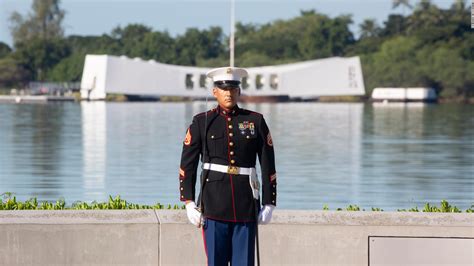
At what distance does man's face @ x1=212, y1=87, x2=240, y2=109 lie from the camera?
23.0ft

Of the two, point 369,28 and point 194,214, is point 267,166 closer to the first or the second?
point 194,214

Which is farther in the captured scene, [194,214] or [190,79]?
[190,79]

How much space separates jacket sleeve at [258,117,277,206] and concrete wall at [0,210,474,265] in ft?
3.07

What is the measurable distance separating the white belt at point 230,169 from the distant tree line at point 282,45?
122 m

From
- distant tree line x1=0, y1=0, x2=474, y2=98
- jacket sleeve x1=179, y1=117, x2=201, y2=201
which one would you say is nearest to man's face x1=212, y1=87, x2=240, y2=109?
jacket sleeve x1=179, y1=117, x2=201, y2=201

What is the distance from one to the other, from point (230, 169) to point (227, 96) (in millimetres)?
430

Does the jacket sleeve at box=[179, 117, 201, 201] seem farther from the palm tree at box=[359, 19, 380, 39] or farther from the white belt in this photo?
the palm tree at box=[359, 19, 380, 39]

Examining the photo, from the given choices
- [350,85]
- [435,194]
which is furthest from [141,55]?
[435,194]

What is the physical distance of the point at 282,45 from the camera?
489ft

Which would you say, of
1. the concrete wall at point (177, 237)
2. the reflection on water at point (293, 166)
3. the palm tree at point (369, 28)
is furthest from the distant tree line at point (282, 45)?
the concrete wall at point (177, 237)

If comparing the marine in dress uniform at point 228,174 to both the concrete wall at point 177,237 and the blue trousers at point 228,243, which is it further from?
the concrete wall at point 177,237

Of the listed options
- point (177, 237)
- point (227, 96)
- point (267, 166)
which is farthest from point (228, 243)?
point (177, 237)

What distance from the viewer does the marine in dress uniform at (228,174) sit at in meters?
6.97

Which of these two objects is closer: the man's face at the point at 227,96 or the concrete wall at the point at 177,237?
the man's face at the point at 227,96
